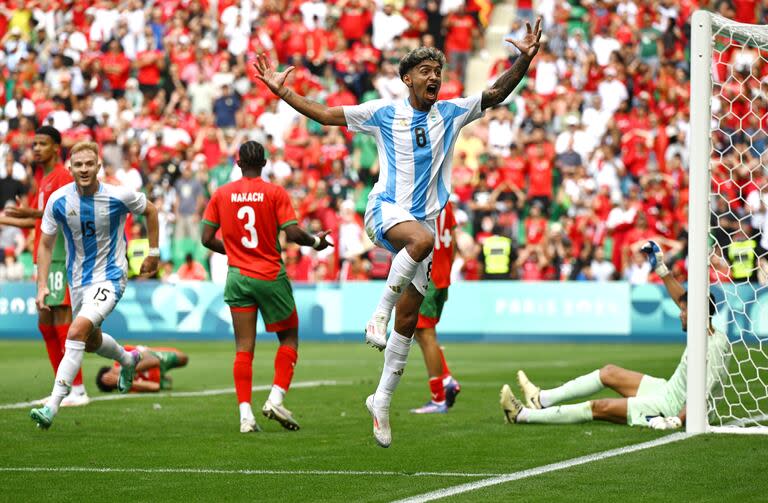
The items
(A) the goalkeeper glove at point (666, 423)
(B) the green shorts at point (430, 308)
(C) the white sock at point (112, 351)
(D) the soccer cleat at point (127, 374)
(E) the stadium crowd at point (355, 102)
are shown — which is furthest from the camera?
(E) the stadium crowd at point (355, 102)

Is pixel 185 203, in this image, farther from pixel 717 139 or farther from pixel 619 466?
pixel 619 466

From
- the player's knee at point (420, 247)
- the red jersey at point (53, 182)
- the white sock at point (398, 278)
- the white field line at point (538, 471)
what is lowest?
the white field line at point (538, 471)

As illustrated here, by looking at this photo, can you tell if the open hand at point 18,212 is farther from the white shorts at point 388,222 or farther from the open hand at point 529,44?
the open hand at point 529,44

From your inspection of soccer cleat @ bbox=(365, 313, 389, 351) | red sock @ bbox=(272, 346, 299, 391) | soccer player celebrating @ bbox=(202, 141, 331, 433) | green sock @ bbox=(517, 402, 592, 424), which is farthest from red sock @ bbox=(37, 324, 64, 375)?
soccer cleat @ bbox=(365, 313, 389, 351)

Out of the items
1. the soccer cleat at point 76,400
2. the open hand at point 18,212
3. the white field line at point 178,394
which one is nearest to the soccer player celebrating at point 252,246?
the open hand at point 18,212

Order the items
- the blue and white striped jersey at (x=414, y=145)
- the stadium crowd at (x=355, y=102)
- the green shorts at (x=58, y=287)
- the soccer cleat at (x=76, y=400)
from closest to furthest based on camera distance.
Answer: the blue and white striped jersey at (x=414, y=145) < the green shorts at (x=58, y=287) < the soccer cleat at (x=76, y=400) < the stadium crowd at (x=355, y=102)

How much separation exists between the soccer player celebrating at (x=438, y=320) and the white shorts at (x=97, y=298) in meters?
2.79

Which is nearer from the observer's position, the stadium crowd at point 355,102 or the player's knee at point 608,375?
the player's knee at point 608,375

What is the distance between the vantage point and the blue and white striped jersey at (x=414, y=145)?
9516mm

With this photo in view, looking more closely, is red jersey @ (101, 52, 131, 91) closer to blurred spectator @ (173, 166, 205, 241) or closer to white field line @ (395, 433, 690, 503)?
blurred spectator @ (173, 166, 205, 241)

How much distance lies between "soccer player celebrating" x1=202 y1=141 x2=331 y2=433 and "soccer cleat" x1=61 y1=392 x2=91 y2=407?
2.72m

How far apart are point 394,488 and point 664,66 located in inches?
845

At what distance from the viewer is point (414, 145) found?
9.55m

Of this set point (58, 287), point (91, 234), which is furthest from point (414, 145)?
point (58, 287)
